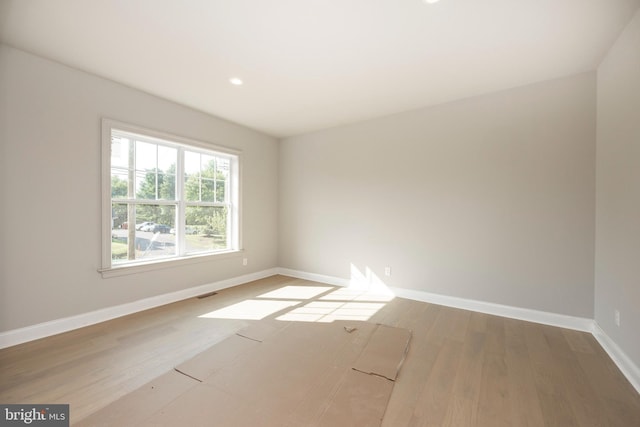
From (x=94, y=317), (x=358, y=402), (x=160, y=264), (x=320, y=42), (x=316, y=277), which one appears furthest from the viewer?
(x=316, y=277)

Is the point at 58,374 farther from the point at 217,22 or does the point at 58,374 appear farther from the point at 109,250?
the point at 217,22

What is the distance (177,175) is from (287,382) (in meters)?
3.09

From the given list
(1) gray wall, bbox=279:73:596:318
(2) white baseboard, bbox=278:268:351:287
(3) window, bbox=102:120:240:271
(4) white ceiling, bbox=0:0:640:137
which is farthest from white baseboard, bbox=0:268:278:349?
(4) white ceiling, bbox=0:0:640:137

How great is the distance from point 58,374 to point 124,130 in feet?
8.08

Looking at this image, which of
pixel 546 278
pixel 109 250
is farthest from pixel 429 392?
pixel 109 250

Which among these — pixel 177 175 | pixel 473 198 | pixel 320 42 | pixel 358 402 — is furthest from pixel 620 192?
pixel 177 175

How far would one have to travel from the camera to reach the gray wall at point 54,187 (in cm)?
231

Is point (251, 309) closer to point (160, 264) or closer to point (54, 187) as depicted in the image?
point (160, 264)

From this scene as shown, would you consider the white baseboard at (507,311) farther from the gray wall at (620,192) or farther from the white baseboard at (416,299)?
the gray wall at (620,192)

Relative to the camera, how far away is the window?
3.03 m

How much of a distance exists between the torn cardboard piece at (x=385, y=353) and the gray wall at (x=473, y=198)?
3.99 ft

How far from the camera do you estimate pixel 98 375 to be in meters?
1.94

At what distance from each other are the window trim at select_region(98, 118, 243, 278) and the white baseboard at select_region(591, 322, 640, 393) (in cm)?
449

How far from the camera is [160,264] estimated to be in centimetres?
337
